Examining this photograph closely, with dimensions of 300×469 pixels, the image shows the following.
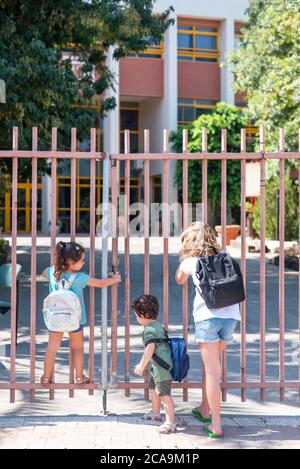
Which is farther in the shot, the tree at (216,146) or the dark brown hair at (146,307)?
the tree at (216,146)

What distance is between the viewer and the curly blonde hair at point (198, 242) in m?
4.87

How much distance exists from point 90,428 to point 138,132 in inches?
1305

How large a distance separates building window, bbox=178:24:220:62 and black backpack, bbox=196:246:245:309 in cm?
3177

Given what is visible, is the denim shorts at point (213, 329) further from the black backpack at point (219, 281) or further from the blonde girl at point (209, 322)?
the black backpack at point (219, 281)

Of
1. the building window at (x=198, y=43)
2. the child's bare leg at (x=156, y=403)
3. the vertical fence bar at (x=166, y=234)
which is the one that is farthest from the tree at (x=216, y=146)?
the child's bare leg at (x=156, y=403)

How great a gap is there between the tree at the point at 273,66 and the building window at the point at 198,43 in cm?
1332

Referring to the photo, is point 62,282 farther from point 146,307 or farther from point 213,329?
point 213,329

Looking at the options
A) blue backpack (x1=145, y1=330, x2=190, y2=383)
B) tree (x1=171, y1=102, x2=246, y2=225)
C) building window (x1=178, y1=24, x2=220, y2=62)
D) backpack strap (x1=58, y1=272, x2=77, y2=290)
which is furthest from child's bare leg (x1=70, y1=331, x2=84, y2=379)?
building window (x1=178, y1=24, x2=220, y2=62)

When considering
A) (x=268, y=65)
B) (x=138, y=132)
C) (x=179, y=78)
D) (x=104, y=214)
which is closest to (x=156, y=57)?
(x=179, y=78)

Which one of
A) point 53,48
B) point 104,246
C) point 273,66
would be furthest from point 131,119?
point 104,246

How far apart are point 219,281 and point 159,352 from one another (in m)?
0.75

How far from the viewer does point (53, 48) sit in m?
13.8

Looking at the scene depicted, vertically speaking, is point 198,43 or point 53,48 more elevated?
point 198,43
